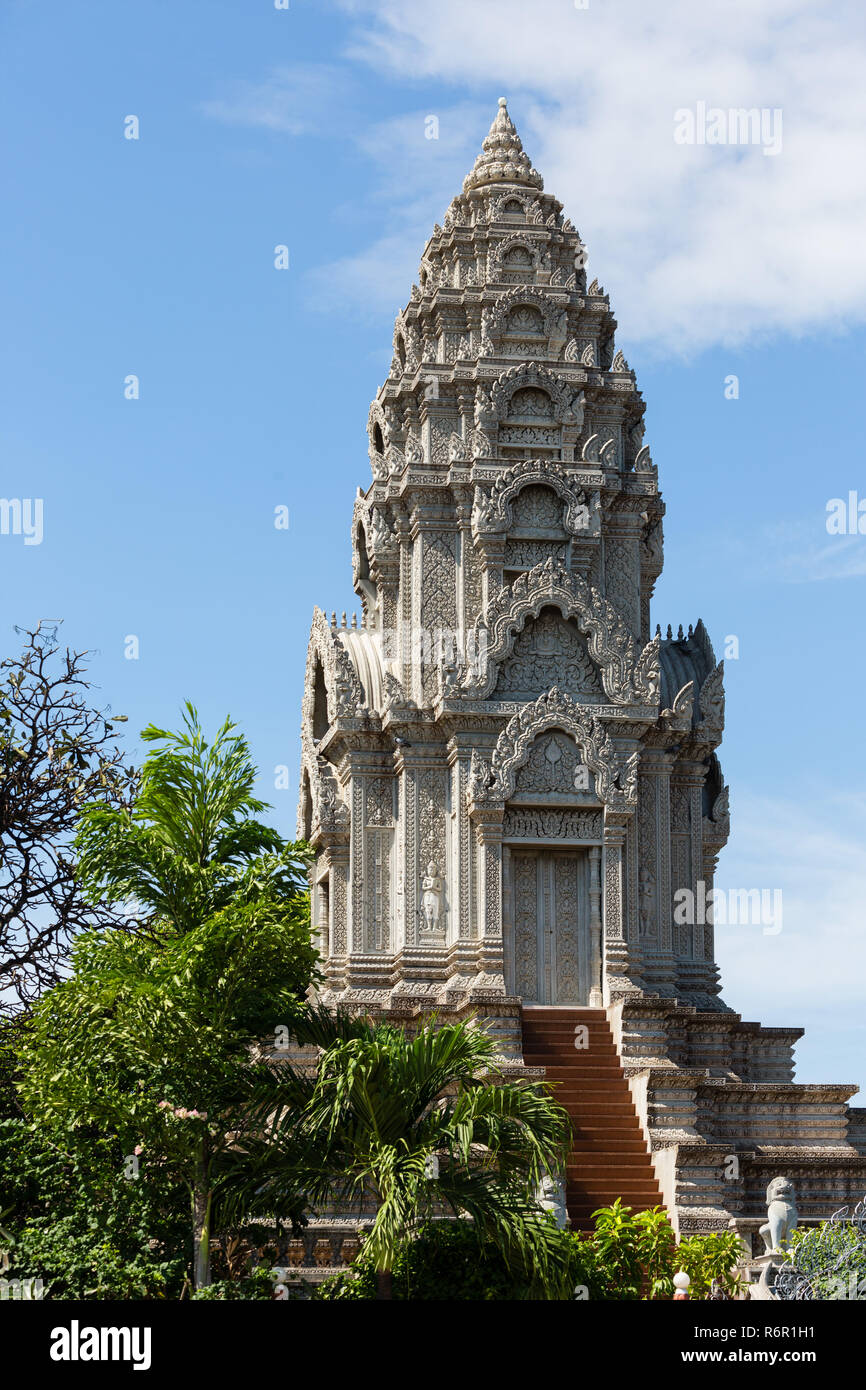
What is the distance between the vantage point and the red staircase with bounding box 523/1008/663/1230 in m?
26.4

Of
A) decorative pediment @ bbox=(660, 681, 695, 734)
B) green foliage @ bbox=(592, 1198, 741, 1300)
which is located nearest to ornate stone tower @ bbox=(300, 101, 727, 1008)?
decorative pediment @ bbox=(660, 681, 695, 734)

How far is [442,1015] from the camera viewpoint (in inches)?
1141

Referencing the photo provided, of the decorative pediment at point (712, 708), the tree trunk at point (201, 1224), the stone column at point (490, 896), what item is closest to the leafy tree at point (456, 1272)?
the tree trunk at point (201, 1224)

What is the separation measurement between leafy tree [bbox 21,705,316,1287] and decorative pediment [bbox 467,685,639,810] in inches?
294

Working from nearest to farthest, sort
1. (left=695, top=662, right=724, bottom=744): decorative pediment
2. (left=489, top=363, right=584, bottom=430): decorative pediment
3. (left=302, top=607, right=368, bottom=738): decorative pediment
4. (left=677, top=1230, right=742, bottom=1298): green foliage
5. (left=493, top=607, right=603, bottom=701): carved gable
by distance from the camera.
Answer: (left=677, top=1230, right=742, bottom=1298): green foliage
(left=493, top=607, right=603, bottom=701): carved gable
(left=302, top=607, right=368, bottom=738): decorative pediment
(left=489, top=363, right=584, bottom=430): decorative pediment
(left=695, top=662, right=724, bottom=744): decorative pediment

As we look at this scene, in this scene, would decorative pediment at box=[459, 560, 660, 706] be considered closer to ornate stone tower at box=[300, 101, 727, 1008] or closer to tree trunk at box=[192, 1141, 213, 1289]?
ornate stone tower at box=[300, 101, 727, 1008]

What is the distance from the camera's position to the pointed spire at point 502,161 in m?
35.2

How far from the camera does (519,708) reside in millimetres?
30781

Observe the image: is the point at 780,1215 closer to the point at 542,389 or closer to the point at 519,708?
the point at 519,708

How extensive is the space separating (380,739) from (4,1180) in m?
11.1

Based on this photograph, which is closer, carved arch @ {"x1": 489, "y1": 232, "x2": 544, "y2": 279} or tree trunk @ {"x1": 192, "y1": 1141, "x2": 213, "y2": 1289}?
tree trunk @ {"x1": 192, "y1": 1141, "x2": 213, "y2": 1289}

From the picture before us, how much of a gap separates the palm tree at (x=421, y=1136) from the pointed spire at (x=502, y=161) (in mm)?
18169
